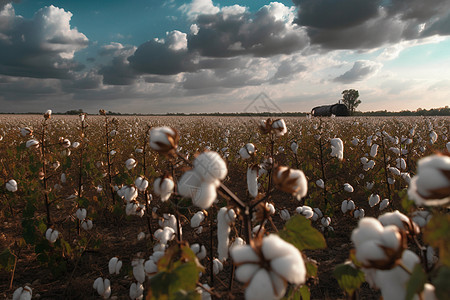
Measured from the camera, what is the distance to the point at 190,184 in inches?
40.4

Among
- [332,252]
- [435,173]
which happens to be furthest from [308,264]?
[332,252]

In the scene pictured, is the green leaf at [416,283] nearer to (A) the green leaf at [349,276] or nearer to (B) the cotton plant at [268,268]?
(B) the cotton plant at [268,268]

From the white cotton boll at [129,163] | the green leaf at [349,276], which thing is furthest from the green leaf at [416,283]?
the white cotton boll at [129,163]

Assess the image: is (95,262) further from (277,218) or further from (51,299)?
(277,218)

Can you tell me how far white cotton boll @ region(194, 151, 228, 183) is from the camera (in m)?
0.95

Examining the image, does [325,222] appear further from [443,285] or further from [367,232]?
[443,285]

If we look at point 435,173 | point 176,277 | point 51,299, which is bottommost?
point 51,299

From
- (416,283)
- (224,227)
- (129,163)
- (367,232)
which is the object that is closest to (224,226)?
(224,227)

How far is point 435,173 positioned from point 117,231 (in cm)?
498

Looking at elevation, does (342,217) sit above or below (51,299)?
above

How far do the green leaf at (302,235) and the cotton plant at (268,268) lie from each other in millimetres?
382

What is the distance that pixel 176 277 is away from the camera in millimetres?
1011

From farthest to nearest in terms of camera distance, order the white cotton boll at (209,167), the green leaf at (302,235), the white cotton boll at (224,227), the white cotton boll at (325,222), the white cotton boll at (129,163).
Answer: the white cotton boll at (325,222), the white cotton boll at (129,163), the white cotton boll at (224,227), the green leaf at (302,235), the white cotton boll at (209,167)

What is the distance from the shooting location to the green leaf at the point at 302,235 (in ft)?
3.74
